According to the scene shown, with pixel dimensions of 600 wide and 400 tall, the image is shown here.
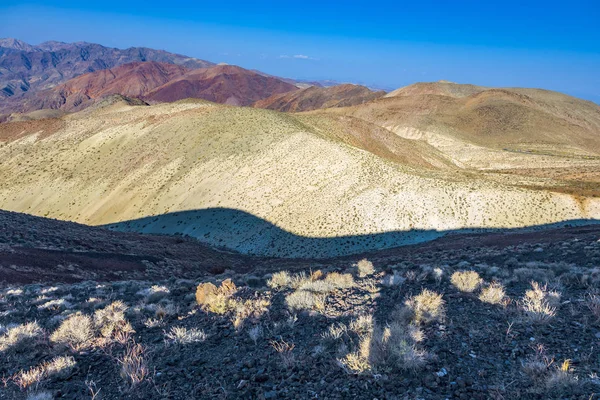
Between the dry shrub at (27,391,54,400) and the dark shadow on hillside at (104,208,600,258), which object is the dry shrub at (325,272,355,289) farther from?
the dark shadow on hillside at (104,208,600,258)

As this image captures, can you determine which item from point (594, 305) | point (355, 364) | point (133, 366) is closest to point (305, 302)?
point (355, 364)

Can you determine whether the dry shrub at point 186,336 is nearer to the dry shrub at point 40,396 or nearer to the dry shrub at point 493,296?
the dry shrub at point 40,396

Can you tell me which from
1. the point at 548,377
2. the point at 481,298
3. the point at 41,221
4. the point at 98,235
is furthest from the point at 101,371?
the point at 41,221

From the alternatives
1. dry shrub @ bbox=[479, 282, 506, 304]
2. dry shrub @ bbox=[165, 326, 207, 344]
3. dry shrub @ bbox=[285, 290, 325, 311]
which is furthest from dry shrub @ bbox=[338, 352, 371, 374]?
dry shrub @ bbox=[479, 282, 506, 304]

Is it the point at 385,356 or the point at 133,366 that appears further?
the point at 133,366

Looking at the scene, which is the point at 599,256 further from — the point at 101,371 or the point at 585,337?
the point at 101,371

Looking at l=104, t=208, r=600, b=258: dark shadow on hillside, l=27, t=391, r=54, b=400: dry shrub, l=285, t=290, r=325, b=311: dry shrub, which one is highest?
l=285, t=290, r=325, b=311: dry shrub

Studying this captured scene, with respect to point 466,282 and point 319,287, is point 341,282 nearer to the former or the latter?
point 319,287
